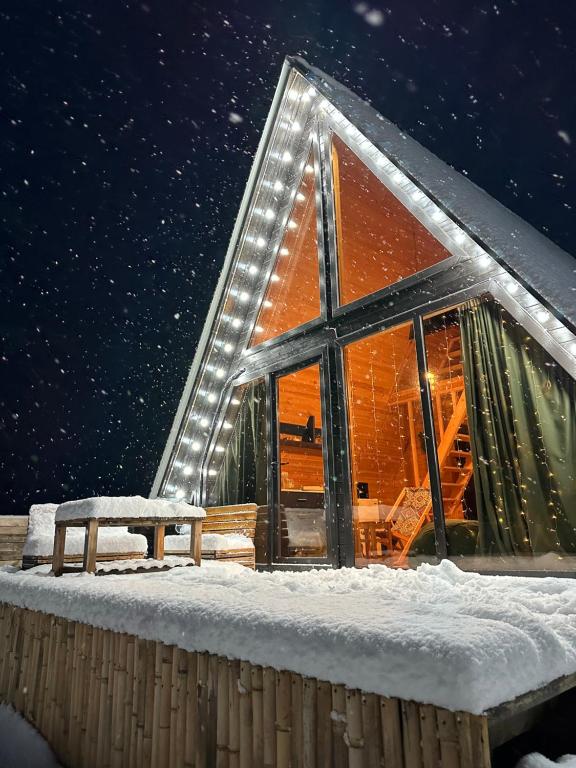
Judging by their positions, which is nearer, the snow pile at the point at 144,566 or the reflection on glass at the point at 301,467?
the snow pile at the point at 144,566

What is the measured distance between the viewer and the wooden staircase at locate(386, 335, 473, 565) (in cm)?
551

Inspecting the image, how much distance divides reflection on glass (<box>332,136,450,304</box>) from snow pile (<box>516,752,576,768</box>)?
4.17 meters

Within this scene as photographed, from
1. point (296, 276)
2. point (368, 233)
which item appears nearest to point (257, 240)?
point (296, 276)

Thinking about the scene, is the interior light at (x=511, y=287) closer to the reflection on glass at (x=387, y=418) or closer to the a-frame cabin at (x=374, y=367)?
the a-frame cabin at (x=374, y=367)

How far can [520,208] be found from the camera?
8859mm

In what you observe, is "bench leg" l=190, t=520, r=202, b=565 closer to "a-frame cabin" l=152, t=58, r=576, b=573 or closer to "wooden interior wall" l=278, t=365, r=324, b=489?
"a-frame cabin" l=152, t=58, r=576, b=573

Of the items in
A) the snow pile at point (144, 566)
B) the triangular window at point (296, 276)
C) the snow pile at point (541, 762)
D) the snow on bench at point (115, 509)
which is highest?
the triangular window at point (296, 276)

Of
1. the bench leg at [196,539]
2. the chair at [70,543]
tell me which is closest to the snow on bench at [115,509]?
the bench leg at [196,539]

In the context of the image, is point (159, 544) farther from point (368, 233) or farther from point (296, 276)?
point (368, 233)

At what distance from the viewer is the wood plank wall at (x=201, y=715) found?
0.99 m

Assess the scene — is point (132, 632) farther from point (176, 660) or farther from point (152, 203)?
point (152, 203)

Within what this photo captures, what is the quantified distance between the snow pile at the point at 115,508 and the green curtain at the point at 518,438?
7.93ft

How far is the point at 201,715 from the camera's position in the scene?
145 centimetres

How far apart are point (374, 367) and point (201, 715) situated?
5.92 m
